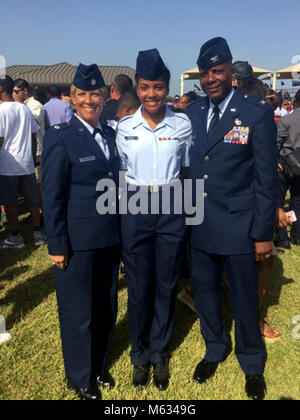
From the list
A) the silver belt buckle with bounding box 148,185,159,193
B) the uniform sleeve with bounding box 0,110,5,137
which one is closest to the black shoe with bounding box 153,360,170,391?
the silver belt buckle with bounding box 148,185,159,193

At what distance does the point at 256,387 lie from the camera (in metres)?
2.47

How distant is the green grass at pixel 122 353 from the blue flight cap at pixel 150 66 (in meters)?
2.28

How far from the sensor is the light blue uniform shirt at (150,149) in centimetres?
228

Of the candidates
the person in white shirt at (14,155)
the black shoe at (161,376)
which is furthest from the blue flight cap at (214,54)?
the person in white shirt at (14,155)

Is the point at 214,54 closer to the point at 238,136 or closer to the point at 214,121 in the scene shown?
the point at 214,121

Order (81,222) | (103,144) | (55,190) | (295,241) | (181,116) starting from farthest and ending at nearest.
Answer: (295,241)
(181,116)
(103,144)
(81,222)
(55,190)

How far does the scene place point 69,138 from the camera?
6.78 feet

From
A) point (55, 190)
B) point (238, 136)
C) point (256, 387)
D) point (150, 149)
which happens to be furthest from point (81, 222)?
point (256, 387)

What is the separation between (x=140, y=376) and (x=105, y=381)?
0.90 feet

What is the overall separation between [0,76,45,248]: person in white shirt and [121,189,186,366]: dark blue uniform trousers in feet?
10.3

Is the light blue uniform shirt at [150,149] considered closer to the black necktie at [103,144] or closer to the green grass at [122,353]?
the black necktie at [103,144]

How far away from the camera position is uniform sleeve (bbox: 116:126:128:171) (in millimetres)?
2340

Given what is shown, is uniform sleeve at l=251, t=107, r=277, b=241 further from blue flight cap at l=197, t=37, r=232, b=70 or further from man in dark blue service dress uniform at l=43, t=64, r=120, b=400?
man in dark blue service dress uniform at l=43, t=64, r=120, b=400
